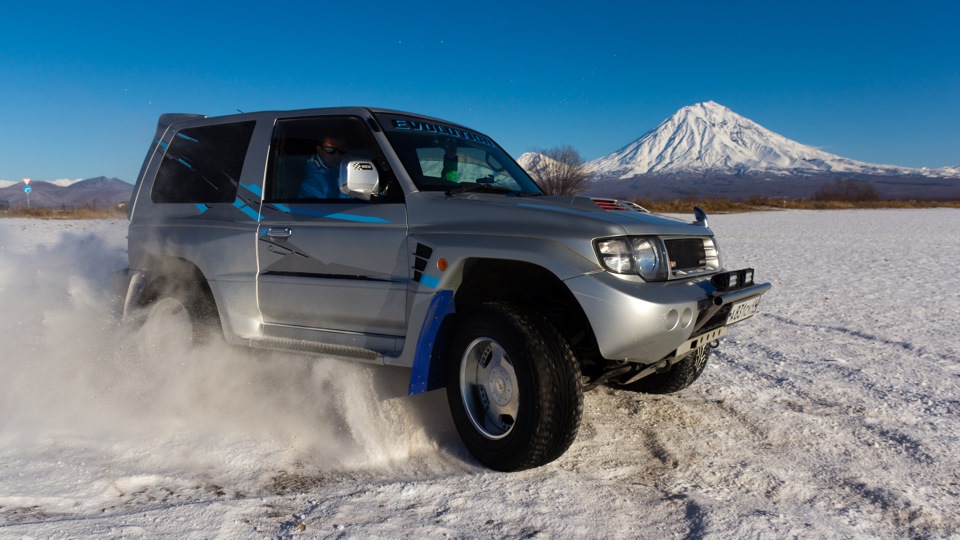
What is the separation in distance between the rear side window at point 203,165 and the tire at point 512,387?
2058 millimetres

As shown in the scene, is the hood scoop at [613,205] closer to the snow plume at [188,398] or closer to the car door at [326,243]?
the car door at [326,243]

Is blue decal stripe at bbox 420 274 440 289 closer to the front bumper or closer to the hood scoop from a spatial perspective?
the front bumper

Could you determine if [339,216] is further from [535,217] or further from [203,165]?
[203,165]

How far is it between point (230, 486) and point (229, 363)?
161 cm

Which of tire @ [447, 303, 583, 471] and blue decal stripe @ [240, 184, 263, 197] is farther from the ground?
blue decal stripe @ [240, 184, 263, 197]

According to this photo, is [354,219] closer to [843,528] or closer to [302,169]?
[302,169]

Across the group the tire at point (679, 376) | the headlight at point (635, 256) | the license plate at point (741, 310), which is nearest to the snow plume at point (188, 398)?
the headlight at point (635, 256)

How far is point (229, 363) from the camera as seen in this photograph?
491 cm

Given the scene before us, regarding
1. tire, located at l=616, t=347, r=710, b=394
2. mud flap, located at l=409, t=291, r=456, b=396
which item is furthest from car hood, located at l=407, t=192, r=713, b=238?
tire, located at l=616, t=347, r=710, b=394

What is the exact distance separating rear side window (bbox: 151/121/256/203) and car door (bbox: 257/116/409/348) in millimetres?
331

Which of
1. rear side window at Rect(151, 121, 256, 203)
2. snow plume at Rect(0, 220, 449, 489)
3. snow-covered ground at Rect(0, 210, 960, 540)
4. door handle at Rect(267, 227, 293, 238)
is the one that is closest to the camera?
snow-covered ground at Rect(0, 210, 960, 540)

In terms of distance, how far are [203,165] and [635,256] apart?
316 cm

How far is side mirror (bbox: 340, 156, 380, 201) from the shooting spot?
12.0 feet

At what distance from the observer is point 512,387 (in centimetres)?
354
